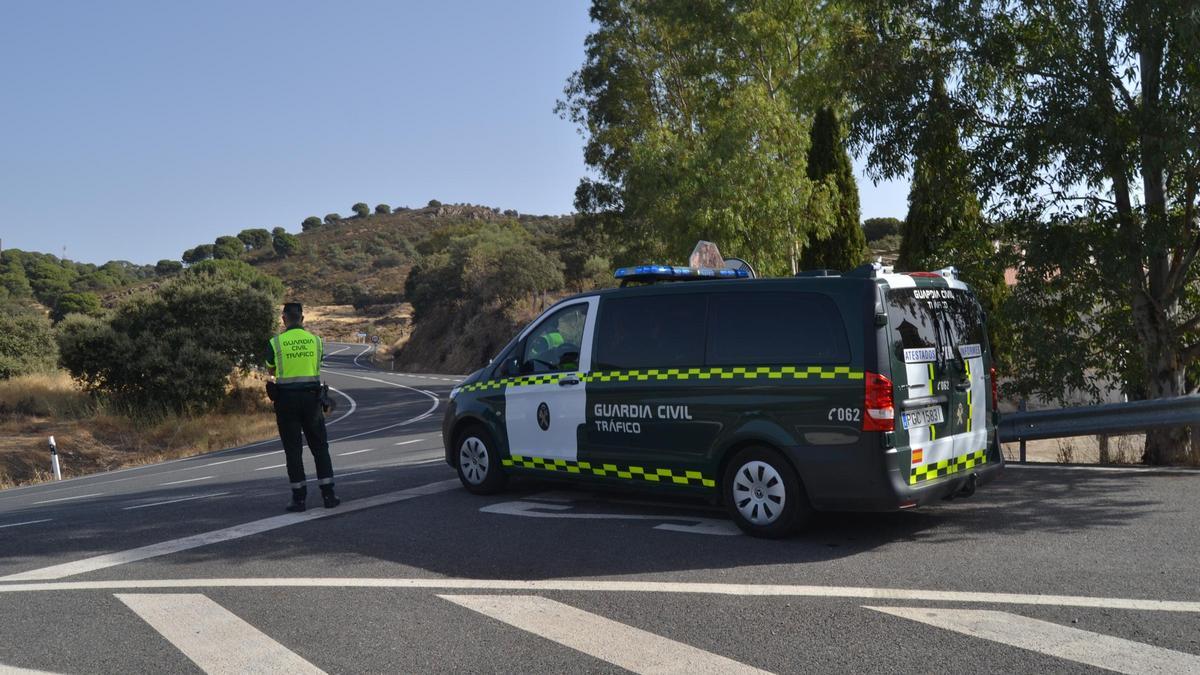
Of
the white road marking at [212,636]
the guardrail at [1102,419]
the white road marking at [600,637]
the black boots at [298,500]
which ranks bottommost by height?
the white road marking at [600,637]

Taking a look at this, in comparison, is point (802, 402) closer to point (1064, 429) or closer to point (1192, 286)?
point (1064, 429)

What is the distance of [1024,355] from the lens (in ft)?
35.2

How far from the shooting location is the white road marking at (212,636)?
4.77 meters

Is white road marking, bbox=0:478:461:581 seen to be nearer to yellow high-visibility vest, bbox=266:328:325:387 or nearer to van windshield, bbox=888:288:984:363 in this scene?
yellow high-visibility vest, bbox=266:328:325:387

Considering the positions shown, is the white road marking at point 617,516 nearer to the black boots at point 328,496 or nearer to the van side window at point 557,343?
the van side window at point 557,343

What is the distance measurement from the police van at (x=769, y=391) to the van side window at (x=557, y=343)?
0.01 meters

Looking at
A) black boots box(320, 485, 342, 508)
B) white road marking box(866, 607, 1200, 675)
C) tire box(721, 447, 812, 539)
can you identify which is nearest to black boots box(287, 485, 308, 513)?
black boots box(320, 485, 342, 508)

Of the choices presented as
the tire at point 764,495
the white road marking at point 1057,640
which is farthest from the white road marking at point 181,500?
the white road marking at point 1057,640

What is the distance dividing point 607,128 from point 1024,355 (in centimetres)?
2528

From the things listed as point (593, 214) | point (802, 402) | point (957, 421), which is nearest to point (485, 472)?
point (802, 402)

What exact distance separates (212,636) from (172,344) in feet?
91.0

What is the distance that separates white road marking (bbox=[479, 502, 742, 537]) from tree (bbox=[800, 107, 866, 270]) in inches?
652

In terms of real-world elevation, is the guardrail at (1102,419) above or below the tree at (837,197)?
below

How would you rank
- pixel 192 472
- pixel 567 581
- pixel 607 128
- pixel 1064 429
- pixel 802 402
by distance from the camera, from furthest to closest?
pixel 607 128 → pixel 192 472 → pixel 1064 429 → pixel 802 402 → pixel 567 581
